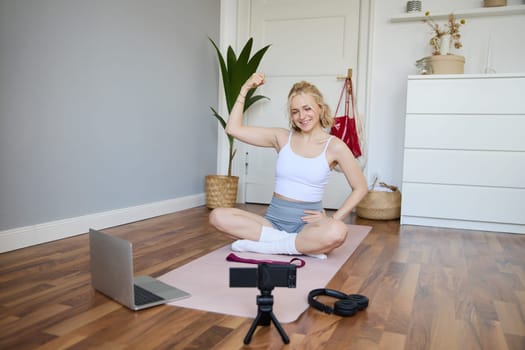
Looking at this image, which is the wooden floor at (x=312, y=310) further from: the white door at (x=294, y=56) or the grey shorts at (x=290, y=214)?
the white door at (x=294, y=56)

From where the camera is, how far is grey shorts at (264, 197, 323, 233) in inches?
88.8

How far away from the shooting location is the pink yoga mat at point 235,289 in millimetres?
1531

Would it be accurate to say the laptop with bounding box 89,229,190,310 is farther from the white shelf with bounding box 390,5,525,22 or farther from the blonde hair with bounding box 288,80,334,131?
the white shelf with bounding box 390,5,525,22

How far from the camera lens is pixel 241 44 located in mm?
4324

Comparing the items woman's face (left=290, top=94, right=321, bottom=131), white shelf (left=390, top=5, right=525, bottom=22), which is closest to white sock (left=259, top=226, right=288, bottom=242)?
woman's face (left=290, top=94, right=321, bottom=131)

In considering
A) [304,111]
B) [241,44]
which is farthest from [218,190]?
[304,111]

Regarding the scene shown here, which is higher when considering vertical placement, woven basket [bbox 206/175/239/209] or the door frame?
the door frame

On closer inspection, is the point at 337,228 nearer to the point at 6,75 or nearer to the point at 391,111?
the point at 6,75

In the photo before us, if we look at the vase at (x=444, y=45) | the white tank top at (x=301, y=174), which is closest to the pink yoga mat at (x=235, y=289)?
the white tank top at (x=301, y=174)

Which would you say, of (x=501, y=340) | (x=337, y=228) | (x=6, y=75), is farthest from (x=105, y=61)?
(x=501, y=340)

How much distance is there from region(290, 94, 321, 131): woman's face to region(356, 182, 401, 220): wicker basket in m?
1.51

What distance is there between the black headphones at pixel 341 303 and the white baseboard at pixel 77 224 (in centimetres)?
150

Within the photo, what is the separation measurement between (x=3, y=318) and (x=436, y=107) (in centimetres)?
290

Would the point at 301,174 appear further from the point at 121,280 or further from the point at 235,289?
the point at 121,280
